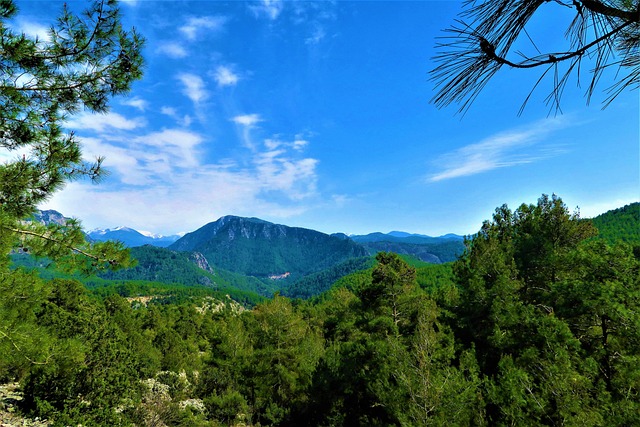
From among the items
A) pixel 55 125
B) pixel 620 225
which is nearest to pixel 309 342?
pixel 55 125

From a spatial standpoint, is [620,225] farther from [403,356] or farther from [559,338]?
[403,356]

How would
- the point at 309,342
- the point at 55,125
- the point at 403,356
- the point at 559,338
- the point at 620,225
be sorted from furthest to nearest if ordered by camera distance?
the point at 620,225 → the point at 309,342 → the point at 403,356 → the point at 559,338 → the point at 55,125

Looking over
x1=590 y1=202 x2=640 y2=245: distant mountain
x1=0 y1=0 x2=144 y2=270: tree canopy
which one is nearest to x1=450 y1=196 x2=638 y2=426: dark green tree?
x1=0 y1=0 x2=144 y2=270: tree canopy

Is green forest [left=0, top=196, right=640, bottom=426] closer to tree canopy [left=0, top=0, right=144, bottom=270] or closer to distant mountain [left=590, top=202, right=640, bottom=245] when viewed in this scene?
tree canopy [left=0, top=0, right=144, bottom=270]

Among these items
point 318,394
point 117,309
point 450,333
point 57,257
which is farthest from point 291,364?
point 117,309

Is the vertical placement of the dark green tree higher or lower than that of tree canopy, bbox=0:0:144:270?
lower

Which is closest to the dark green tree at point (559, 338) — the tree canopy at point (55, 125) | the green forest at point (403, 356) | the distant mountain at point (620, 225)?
the green forest at point (403, 356)

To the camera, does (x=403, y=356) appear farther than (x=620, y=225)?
No

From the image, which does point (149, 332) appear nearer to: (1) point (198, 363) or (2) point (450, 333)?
(1) point (198, 363)

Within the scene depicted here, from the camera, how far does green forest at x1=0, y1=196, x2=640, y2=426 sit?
9.51 m

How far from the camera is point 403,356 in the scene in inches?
536

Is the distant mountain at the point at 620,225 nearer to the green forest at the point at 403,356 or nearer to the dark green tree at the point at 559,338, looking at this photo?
the green forest at the point at 403,356

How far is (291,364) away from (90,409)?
45.0ft

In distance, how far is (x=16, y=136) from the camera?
6078 millimetres
